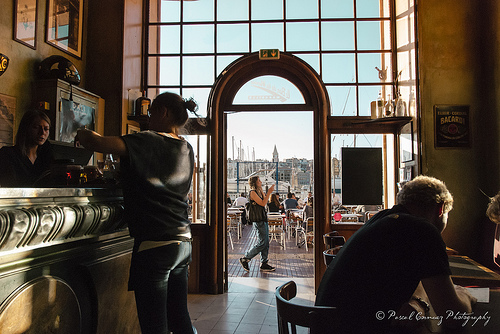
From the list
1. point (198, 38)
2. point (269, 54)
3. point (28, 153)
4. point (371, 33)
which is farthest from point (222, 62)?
point (28, 153)

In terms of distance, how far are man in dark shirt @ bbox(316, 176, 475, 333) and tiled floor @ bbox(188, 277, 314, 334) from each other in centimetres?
205

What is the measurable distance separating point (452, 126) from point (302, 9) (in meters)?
2.24

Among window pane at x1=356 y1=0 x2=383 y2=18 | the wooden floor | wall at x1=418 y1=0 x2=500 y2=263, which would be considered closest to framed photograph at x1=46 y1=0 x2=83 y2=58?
window pane at x1=356 y1=0 x2=383 y2=18

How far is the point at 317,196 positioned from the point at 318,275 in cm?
94

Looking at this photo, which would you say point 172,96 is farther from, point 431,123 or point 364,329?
point 431,123

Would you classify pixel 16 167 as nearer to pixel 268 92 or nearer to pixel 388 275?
pixel 388 275

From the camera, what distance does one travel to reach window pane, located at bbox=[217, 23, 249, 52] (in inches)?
178

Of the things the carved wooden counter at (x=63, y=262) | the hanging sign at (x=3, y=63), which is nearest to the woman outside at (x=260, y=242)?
the hanging sign at (x=3, y=63)

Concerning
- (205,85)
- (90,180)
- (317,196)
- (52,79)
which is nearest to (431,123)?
(317,196)

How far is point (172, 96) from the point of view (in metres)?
1.72

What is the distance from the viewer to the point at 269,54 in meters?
4.37

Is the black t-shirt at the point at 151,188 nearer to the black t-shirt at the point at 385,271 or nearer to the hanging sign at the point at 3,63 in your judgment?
the black t-shirt at the point at 385,271

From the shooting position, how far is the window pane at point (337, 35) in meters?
4.41

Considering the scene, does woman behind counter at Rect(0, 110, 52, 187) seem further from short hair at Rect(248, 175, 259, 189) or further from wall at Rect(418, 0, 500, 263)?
short hair at Rect(248, 175, 259, 189)
